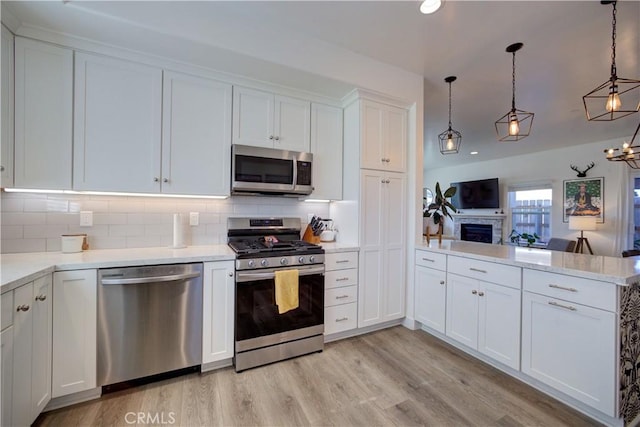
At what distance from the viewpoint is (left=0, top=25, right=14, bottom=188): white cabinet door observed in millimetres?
1668

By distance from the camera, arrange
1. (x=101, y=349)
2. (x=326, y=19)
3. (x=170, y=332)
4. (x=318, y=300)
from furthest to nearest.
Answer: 1. (x=318, y=300)
2. (x=326, y=19)
3. (x=170, y=332)
4. (x=101, y=349)

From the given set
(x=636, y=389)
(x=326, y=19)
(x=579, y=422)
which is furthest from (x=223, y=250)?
(x=636, y=389)

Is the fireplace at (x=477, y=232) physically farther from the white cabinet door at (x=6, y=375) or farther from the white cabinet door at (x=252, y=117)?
the white cabinet door at (x=6, y=375)

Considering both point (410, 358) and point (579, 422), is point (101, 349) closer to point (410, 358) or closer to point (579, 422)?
point (410, 358)

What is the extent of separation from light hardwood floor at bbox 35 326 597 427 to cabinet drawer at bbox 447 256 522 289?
726 millimetres

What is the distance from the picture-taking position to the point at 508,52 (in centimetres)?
245

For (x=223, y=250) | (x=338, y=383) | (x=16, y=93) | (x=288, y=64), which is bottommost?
(x=338, y=383)

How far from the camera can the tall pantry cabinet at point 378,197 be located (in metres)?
2.67

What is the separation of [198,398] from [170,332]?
1.57ft

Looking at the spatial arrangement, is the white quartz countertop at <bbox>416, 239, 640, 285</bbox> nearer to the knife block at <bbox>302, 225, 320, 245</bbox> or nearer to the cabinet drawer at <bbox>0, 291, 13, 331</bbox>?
the knife block at <bbox>302, 225, 320, 245</bbox>

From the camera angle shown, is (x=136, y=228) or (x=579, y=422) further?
(x=136, y=228)

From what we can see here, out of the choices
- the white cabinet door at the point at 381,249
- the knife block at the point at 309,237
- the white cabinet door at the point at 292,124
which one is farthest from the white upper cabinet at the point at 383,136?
the knife block at the point at 309,237

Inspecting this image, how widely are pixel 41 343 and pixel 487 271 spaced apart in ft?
9.87

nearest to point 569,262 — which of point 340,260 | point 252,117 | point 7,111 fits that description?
point 340,260
